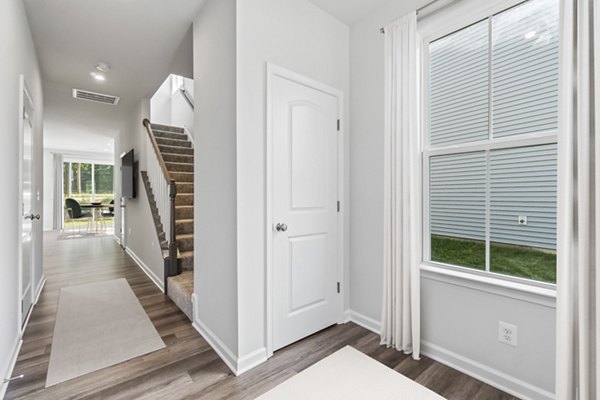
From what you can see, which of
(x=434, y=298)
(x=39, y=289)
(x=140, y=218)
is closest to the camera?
(x=434, y=298)

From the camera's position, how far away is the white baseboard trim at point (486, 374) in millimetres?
1562

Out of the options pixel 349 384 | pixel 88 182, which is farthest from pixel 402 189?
pixel 88 182

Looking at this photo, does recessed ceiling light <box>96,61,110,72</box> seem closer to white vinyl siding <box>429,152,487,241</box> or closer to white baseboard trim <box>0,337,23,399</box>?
white baseboard trim <box>0,337,23,399</box>

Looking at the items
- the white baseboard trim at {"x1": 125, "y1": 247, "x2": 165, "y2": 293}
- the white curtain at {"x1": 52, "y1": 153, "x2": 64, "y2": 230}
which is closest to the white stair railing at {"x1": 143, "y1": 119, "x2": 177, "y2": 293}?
the white baseboard trim at {"x1": 125, "y1": 247, "x2": 165, "y2": 293}

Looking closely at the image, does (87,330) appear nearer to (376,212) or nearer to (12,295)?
(12,295)

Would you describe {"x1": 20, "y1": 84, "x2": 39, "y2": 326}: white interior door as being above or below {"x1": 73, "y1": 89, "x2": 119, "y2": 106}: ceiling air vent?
below

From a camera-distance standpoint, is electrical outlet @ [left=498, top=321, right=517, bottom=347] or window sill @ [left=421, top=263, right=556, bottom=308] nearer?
window sill @ [left=421, top=263, right=556, bottom=308]

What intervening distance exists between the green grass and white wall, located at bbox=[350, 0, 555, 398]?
0.69 feet

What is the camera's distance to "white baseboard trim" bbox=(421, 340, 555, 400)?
5.13 feet

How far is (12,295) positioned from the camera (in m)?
1.97

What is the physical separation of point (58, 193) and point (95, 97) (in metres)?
6.64

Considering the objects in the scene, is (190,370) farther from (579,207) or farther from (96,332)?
(579,207)

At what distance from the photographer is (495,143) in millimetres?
1773

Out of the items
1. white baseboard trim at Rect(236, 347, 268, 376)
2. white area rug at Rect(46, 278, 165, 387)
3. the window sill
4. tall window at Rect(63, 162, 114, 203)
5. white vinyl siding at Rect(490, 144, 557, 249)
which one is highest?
tall window at Rect(63, 162, 114, 203)
